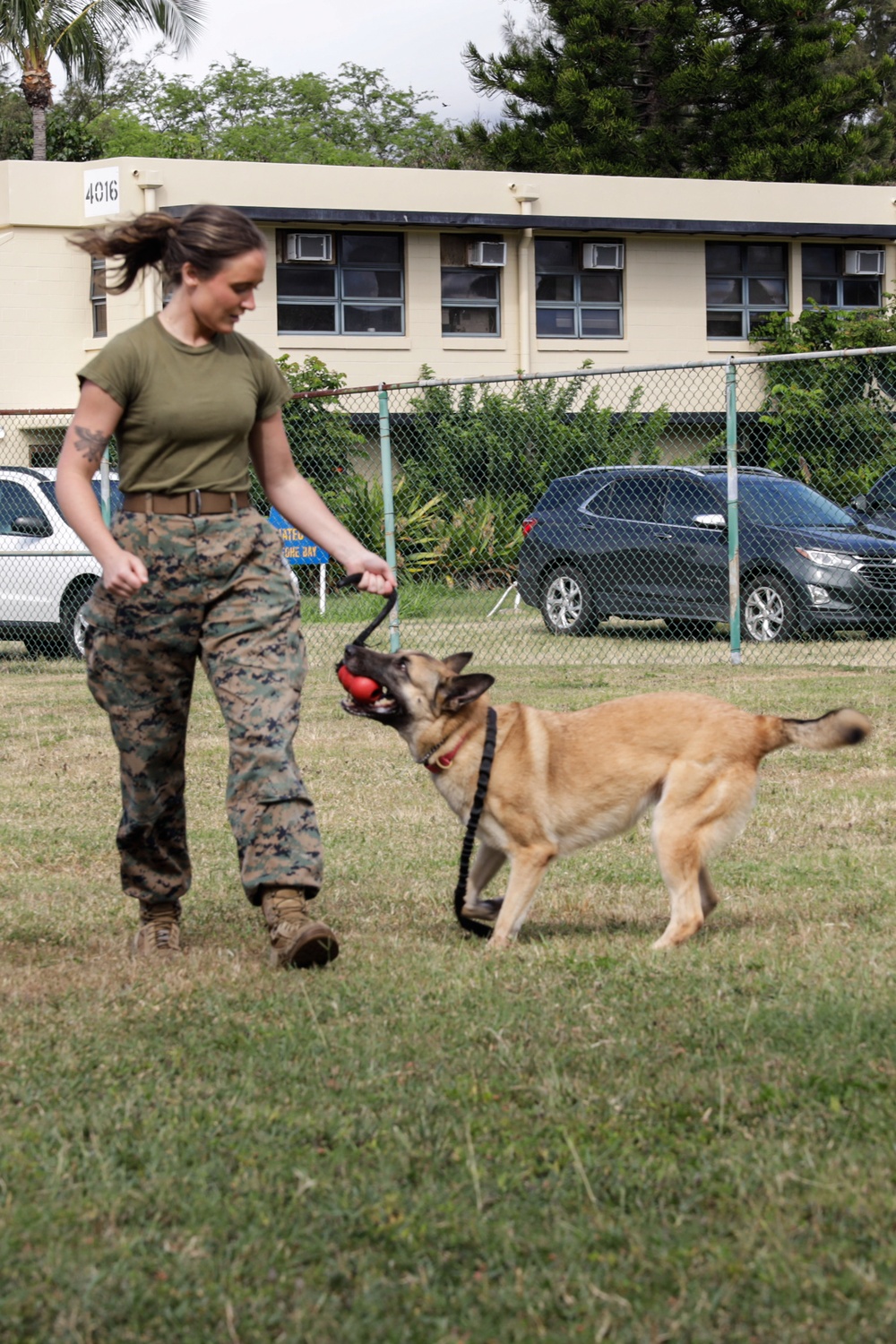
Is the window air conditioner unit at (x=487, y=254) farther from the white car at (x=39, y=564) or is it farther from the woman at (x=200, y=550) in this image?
the woman at (x=200, y=550)

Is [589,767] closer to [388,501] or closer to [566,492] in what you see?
[388,501]

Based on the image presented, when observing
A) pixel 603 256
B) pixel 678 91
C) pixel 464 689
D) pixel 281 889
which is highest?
pixel 678 91

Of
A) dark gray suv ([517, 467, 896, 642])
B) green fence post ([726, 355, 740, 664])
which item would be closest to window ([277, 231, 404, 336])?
dark gray suv ([517, 467, 896, 642])

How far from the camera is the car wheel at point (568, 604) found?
1495 cm

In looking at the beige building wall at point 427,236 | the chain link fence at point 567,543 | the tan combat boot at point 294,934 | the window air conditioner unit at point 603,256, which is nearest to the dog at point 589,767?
the tan combat boot at point 294,934

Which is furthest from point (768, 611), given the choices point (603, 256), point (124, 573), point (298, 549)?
point (603, 256)

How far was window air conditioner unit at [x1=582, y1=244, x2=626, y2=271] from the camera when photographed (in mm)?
24859

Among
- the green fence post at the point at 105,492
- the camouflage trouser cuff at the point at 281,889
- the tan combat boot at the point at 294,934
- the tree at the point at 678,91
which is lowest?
the tan combat boot at the point at 294,934

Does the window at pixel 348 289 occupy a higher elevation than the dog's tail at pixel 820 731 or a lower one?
higher

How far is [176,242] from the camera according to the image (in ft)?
14.3

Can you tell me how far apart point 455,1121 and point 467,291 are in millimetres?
22330

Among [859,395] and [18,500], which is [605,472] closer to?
[18,500]

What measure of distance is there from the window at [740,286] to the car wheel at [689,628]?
1251cm

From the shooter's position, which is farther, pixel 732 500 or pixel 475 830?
pixel 732 500
